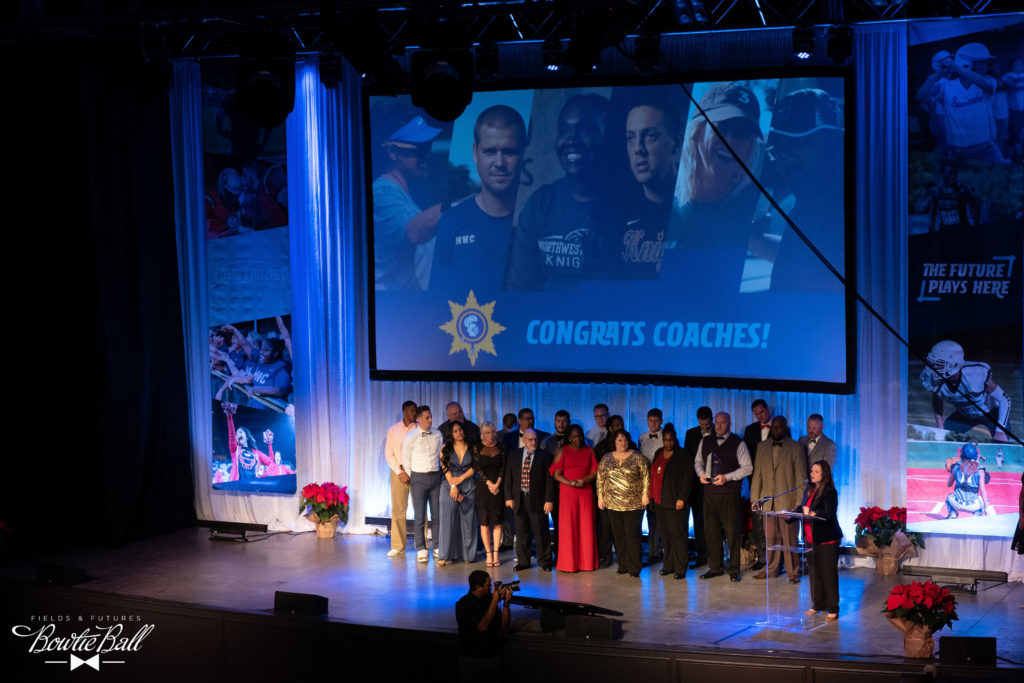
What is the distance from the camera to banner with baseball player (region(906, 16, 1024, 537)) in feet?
32.4

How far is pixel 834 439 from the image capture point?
1065 centimetres

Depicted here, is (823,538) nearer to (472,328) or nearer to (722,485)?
(722,485)

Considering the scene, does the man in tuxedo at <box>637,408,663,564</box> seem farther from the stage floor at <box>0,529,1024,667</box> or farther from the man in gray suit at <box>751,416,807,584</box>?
the man in gray suit at <box>751,416,807,584</box>

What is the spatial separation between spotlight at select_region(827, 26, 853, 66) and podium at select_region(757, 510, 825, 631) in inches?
156

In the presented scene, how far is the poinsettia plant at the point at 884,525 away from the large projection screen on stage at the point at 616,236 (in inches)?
46.9

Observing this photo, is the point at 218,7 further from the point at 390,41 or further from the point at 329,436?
the point at 329,436

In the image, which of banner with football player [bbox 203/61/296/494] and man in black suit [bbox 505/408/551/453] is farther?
banner with football player [bbox 203/61/296/494]

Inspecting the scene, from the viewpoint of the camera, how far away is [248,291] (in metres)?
12.4

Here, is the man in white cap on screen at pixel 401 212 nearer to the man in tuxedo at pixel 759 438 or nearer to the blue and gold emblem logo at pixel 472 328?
the blue and gold emblem logo at pixel 472 328

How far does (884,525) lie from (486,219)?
A: 15.9 ft

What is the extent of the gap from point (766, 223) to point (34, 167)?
23.9ft

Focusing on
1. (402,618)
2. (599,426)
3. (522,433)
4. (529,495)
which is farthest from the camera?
(599,426)

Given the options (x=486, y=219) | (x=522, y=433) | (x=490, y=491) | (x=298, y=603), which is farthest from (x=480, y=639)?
(x=486, y=219)

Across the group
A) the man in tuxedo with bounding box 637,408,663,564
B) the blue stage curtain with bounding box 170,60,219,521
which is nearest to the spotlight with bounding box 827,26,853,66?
the man in tuxedo with bounding box 637,408,663,564
